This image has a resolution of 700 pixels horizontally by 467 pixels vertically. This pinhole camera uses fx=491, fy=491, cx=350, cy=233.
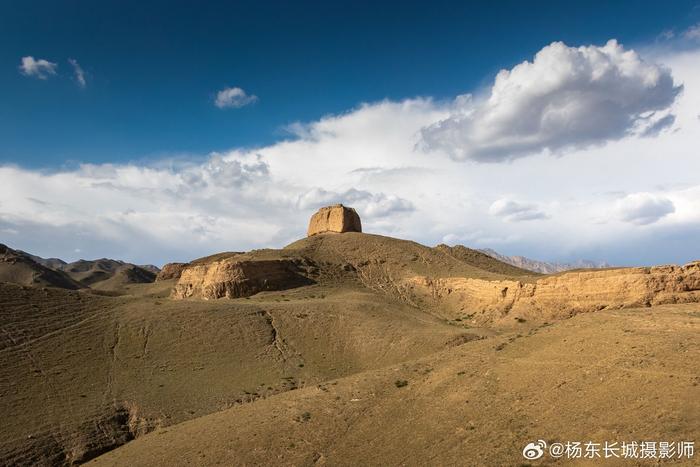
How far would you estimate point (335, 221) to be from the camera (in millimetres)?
70812

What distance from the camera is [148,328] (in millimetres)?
34625

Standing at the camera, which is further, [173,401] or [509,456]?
[173,401]

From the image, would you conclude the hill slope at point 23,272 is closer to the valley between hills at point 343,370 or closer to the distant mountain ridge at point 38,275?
the distant mountain ridge at point 38,275

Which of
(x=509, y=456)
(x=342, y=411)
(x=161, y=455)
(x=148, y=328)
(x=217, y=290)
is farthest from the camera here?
(x=217, y=290)

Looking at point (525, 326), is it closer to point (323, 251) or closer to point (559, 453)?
point (559, 453)

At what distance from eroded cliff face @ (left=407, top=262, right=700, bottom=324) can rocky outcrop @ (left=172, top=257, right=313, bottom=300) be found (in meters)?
15.4

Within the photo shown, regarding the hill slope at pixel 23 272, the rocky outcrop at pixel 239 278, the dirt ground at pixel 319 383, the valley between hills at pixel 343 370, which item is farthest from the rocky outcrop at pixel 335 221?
the hill slope at pixel 23 272

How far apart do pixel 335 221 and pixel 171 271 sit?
3599 centimetres

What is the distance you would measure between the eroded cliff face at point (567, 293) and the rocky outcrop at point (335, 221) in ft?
72.2

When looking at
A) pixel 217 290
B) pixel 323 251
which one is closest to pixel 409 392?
pixel 217 290

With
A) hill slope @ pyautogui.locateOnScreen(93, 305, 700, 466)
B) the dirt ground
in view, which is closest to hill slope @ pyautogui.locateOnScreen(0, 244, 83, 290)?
the dirt ground

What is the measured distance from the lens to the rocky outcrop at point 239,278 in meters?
48.0

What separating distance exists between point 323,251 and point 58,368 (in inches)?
1440

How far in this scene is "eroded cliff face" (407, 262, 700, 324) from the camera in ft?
102
